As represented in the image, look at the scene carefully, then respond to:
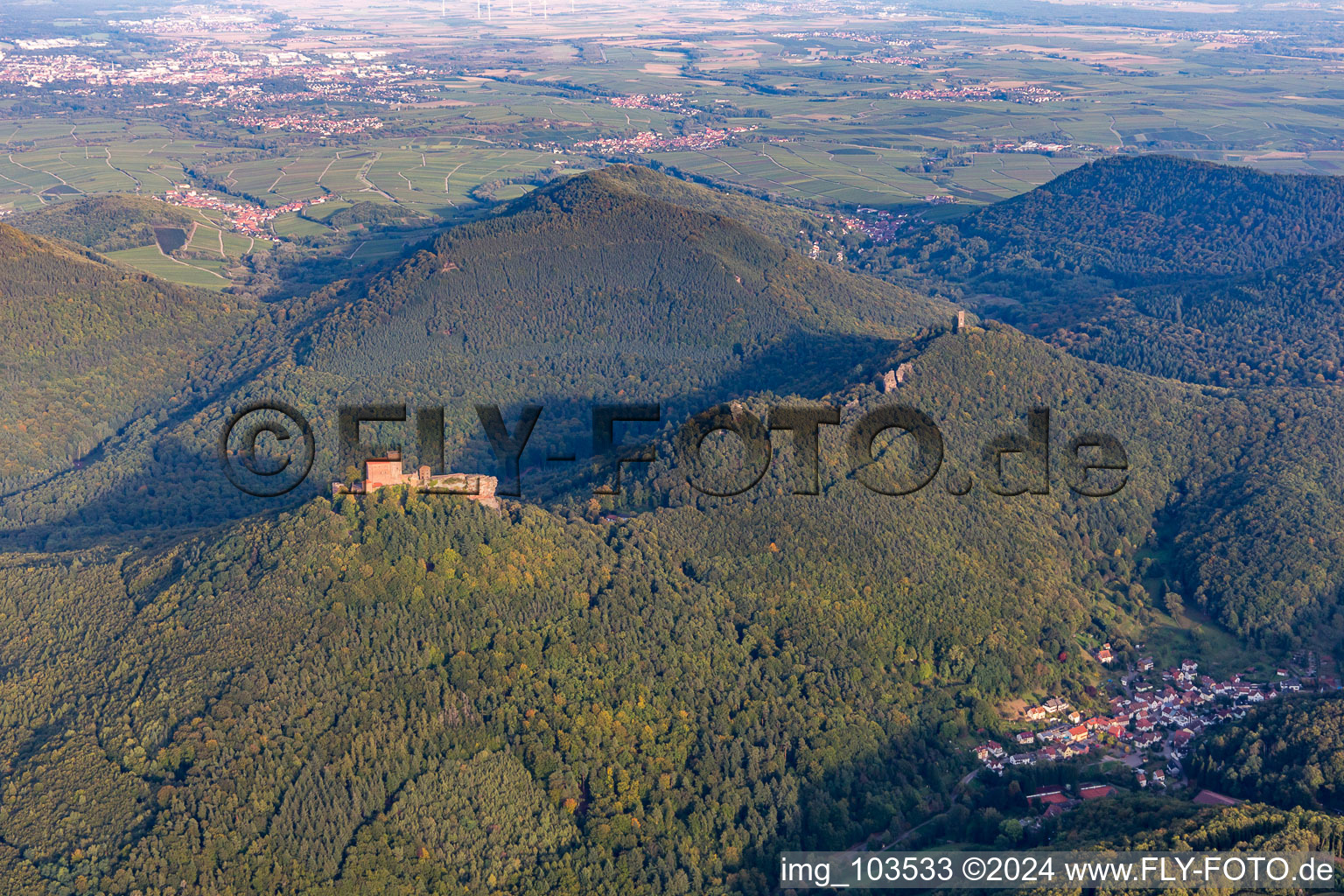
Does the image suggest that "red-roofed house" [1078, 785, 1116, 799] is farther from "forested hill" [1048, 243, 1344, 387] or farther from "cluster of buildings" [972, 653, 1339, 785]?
"forested hill" [1048, 243, 1344, 387]


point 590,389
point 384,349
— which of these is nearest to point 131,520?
point 384,349

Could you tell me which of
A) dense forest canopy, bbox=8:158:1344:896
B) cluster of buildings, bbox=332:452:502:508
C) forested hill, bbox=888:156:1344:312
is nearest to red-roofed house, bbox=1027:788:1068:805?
dense forest canopy, bbox=8:158:1344:896

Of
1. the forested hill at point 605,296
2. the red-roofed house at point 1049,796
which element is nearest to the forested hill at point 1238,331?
the forested hill at point 605,296

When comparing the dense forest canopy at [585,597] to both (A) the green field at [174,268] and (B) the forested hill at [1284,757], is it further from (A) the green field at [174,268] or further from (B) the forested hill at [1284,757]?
(A) the green field at [174,268]

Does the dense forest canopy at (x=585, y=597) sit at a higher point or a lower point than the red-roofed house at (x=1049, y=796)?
higher

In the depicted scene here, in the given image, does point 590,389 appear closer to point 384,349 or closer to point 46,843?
point 384,349

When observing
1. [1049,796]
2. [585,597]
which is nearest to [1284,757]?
[1049,796]
